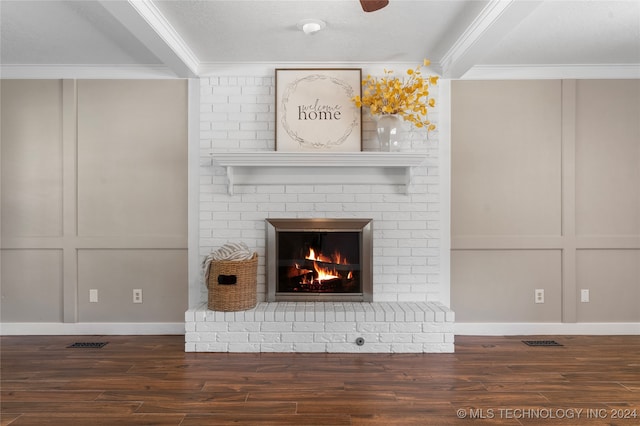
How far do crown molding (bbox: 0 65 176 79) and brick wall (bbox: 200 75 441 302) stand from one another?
45 cm

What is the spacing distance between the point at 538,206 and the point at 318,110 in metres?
2.02

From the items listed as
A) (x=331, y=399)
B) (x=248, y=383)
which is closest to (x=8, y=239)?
(x=248, y=383)

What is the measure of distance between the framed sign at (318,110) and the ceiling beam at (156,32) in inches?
29.0

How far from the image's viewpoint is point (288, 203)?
135 inches

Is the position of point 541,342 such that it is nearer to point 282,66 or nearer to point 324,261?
point 324,261

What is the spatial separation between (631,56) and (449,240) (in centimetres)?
204

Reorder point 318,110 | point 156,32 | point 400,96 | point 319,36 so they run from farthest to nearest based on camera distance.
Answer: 1. point 318,110
2. point 400,96
3. point 319,36
4. point 156,32

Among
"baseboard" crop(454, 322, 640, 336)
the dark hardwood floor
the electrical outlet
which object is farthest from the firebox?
the electrical outlet

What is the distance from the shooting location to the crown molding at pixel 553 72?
344 centimetres

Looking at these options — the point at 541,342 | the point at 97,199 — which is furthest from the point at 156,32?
the point at 541,342

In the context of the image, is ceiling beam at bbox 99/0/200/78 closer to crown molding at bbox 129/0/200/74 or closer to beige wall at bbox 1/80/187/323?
crown molding at bbox 129/0/200/74

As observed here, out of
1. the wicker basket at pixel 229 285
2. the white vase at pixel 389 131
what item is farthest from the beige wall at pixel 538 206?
the wicker basket at pixel 229 285

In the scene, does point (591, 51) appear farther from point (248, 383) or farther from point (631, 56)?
point (248, 383)

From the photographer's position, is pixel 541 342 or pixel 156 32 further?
pixel 541 342
